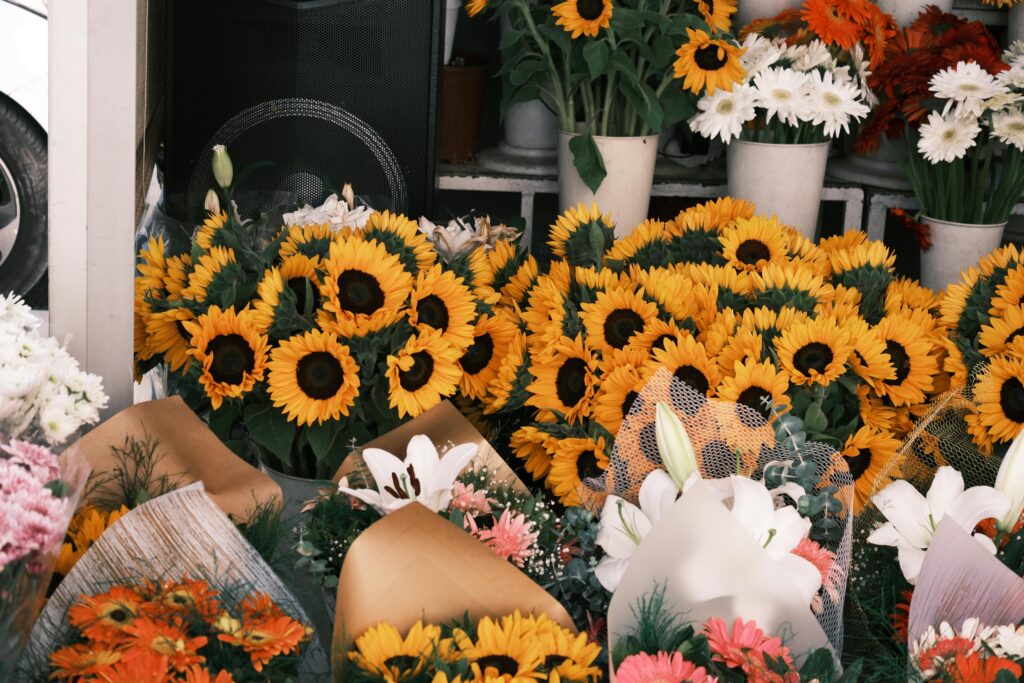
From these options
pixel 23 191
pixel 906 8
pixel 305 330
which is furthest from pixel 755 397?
pixel 906 8

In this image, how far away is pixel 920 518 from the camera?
84cm

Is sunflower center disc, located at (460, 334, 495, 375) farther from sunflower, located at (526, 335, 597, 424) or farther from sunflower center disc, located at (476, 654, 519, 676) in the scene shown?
sunflower center disc, located at (476, 654, 519, 676)

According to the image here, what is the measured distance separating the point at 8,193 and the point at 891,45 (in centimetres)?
141

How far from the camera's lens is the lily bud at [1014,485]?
833 mm

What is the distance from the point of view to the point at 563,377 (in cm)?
105

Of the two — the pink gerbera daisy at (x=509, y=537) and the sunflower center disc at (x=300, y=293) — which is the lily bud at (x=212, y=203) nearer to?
the sunflower center disc at (x=300, y=293)

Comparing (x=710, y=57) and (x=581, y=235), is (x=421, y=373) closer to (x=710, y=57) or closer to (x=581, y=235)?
(x=581, y=235)

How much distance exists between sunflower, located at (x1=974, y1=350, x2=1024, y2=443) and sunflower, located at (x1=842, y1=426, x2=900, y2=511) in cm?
8

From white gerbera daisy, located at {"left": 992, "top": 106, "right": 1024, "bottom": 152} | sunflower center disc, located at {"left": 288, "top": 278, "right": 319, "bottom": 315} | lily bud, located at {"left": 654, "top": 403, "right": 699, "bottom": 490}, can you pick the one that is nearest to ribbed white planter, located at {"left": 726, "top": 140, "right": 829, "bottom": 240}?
white gerbera daisy, located at {"left": 992, "top": 106, "right": 1024, "bottom": 152}

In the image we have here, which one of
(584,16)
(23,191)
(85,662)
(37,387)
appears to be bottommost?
(85,662)

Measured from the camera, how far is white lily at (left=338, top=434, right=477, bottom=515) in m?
0.81

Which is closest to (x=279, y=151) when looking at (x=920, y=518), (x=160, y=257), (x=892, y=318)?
(x=160, y=257)

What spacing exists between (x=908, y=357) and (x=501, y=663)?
1.87 feet

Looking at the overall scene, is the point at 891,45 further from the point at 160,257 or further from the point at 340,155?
the point at 160,257
